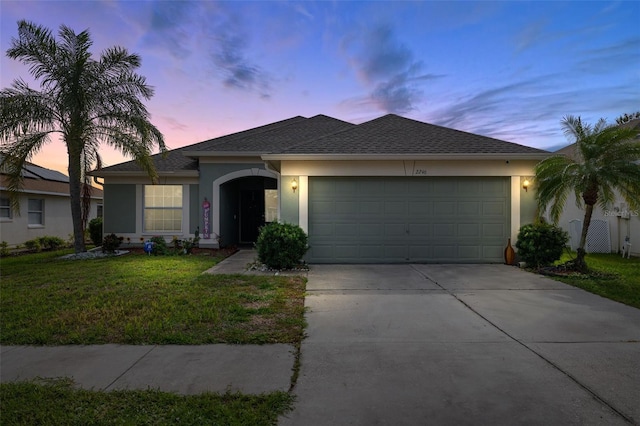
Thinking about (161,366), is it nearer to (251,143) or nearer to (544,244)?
(544,244)

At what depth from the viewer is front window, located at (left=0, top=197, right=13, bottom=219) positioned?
15.2 metres

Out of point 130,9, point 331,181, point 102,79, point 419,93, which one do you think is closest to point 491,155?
point 331,181

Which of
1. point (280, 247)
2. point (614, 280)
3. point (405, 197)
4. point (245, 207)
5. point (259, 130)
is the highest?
point (259, 130)

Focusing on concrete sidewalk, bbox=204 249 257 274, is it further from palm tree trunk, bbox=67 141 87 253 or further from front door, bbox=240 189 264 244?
palm tree trunk, bbox=67 141 87 253

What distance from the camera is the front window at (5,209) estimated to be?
1516 cm

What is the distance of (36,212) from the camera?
55.3 ft

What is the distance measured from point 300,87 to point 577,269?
35.8 ft

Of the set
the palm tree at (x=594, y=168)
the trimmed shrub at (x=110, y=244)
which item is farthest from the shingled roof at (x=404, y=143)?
the trimmed shrub at (x=110, y=244)

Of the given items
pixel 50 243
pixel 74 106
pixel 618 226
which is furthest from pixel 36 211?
pixel 618 226

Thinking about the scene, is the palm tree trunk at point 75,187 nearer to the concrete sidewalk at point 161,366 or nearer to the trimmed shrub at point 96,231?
the trimmed shrub at point 96,231

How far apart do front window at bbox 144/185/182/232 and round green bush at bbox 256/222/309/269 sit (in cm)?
654

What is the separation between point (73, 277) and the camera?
28.2 ft

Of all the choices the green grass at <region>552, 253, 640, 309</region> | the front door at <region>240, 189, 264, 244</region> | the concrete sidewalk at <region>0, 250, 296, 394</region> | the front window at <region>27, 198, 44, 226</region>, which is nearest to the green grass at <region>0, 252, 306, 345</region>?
the concrete sidewalk at <region>0, 250, 296, 394</region>

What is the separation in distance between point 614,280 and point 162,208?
14396mm
